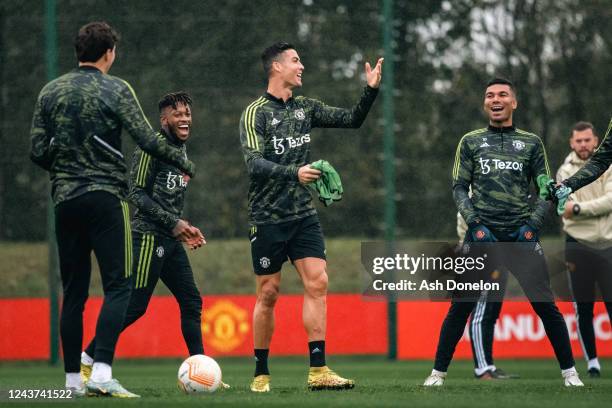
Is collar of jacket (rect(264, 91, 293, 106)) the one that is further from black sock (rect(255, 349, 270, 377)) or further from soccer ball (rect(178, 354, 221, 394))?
soccer ball (rect(178, 354, 221, 394))

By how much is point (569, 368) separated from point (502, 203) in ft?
4.04

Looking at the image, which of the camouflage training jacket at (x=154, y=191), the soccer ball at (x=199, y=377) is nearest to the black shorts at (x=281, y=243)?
the camouflage training jacket at (x=154, y=191)

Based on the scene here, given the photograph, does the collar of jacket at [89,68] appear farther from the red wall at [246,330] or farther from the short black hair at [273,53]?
the red wall at [246,330]

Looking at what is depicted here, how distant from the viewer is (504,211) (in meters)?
7.82

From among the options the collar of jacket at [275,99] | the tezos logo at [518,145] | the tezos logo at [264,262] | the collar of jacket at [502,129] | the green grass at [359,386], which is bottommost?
the green grass at [359,386]

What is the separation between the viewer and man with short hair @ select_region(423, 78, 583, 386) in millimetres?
7691

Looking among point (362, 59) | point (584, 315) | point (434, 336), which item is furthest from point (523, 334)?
point (362, 59)

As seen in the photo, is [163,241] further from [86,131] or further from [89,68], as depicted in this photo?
[89,68]

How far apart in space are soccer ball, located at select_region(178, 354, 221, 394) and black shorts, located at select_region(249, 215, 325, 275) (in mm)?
780

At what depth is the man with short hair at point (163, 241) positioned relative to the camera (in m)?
8.23

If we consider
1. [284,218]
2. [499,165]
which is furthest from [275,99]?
[499,165]

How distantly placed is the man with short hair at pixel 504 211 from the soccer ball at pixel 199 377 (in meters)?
1.60

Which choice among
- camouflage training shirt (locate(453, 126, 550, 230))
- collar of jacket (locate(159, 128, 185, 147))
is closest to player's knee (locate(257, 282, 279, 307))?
camouflage training shirt (locate(453, 126, 550, 230))

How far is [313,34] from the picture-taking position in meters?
13.5
